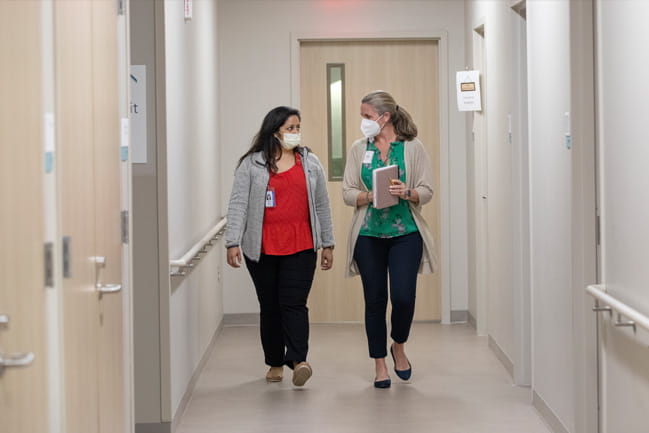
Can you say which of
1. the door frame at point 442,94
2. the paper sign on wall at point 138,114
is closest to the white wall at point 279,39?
the door frame at point 442,94

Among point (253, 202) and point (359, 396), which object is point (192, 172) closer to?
point (253, 202)

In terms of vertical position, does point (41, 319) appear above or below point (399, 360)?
above

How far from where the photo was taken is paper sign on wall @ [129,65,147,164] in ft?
15.1

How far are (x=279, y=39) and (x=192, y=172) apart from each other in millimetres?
2366

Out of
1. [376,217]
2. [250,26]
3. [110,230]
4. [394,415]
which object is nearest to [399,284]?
[376,217]

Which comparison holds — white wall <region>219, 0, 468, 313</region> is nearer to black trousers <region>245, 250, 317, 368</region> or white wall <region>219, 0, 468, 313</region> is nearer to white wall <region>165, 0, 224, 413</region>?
white wall <region>165, 0, 224, 413</region>

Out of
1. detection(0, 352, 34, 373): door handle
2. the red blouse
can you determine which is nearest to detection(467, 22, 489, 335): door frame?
the red blouse

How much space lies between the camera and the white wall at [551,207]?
430 cm

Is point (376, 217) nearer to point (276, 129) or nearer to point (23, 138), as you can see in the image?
point (276, 129)

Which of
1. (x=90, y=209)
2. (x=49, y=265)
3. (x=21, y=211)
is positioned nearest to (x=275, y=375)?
(x=90, y=209)

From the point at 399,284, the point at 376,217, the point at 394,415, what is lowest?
the point at 394,415

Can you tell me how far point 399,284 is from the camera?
5543 mm

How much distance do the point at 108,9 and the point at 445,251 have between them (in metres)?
4.97

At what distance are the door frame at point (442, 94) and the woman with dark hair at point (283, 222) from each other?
2.19m
